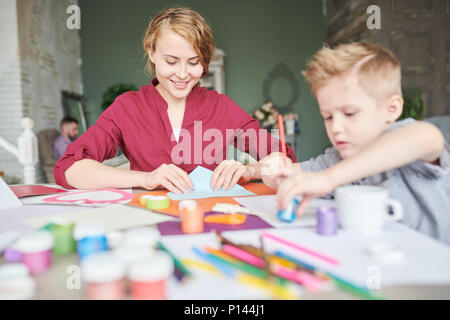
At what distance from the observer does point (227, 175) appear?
3.31 feet

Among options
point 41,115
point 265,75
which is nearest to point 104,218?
point 41,115

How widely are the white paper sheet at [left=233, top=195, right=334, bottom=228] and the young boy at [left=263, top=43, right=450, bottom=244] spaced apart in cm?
3

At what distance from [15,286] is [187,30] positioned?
3.21 ft

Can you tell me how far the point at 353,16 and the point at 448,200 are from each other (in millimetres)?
4191

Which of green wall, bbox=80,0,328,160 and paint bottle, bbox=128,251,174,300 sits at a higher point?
green wall, bbox=80,0,328,160

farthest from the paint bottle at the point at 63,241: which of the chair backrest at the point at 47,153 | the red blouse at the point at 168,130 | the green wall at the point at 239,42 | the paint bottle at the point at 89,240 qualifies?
the green wall at the point at 239,42

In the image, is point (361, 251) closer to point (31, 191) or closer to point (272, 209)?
point (272, 209)

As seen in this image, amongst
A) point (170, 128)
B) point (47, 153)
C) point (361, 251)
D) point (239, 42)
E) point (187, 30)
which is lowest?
point (361, 251)

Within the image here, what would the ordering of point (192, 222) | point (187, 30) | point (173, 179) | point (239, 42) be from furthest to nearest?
point (239, 42) → point (187, 30) → point (173, 179) → point (192, 222)

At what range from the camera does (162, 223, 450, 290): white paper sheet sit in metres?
Result: 0.41

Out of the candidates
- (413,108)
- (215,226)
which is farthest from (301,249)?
(413,108)

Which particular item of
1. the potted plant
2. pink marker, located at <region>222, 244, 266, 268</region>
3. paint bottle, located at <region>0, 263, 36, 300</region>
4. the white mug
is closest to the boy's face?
the white mug

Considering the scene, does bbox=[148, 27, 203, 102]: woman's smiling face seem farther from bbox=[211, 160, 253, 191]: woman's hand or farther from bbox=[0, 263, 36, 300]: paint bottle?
bbox=[0, 263, 36, 300]: paint bottle

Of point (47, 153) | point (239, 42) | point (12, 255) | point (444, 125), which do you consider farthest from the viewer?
point (239, 42)
